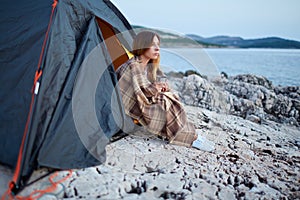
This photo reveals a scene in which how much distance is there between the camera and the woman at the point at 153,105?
11.5 feet

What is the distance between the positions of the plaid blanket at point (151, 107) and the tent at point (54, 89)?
0.23 m

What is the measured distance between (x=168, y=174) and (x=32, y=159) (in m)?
1.44

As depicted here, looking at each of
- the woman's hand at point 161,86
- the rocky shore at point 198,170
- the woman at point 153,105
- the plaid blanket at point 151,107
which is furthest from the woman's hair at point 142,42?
the rocky shore at point 198,170

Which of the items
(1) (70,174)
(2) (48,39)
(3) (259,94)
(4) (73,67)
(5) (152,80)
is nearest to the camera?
(1) (70,174)

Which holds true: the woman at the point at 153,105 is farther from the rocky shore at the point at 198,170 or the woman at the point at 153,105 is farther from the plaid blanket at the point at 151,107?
the rocky shore at the point at 198,170

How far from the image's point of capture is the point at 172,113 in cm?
351

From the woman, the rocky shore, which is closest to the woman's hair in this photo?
the woman

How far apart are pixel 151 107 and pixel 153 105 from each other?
0.04 m

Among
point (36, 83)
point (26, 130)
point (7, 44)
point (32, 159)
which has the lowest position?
point (32, 159)

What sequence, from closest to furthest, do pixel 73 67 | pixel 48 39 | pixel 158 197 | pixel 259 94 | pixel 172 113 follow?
pixel 158 197, pixel 48 39, pixel 73 67, pixel 172 113, pixel 259 94

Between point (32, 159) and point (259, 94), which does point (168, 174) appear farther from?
point (259, 94)

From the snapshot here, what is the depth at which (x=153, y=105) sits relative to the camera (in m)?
3.51

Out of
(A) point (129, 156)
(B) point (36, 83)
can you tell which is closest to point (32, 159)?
(B) point (36, 83)

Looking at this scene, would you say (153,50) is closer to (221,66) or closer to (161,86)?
(161,86)
